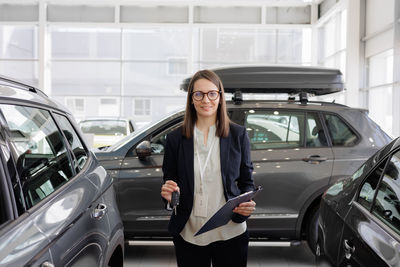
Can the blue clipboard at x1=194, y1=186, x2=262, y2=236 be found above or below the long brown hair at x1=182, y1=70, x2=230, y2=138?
below

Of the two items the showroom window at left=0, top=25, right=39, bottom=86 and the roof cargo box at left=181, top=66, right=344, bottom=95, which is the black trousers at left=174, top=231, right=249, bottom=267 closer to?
the roof cargo box at left=181, top=66, right=344, bottom=95

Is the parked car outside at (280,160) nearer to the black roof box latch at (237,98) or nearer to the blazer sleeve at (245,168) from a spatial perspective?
the black roof box latch at (237,98)

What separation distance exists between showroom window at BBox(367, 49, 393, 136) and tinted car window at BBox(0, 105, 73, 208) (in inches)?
418

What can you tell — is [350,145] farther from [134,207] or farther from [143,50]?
[143,50]

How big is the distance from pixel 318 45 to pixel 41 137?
17.0 m

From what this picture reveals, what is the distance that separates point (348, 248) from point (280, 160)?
2461 millimetres

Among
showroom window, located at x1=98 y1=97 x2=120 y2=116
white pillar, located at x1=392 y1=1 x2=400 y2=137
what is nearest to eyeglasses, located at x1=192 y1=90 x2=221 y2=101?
white pillar, located at x1=392 y1=1 x2=400 y2=137

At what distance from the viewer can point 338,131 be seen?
15.2 ft

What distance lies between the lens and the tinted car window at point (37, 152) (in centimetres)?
161

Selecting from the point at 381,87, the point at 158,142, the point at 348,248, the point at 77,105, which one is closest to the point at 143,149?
the point at 158,142

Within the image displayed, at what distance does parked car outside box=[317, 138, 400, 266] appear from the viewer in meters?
1.82

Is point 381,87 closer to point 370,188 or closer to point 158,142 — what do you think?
point 158,142

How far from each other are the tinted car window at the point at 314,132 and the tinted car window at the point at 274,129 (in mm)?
67

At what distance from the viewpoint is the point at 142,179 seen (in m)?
4.47
